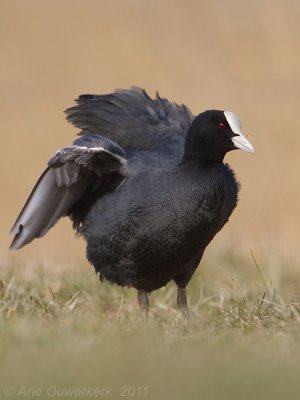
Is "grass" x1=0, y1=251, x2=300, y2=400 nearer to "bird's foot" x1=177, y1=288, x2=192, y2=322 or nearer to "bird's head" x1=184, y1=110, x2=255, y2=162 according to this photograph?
"bird's foot" x1=177, y1=288, x2=192, y2=322

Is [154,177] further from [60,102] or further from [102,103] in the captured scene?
[60,102]

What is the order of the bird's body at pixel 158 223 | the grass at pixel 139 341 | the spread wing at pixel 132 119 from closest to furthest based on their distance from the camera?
the grass at pixel 139 341 → the bird's body at pixel 158 223 → the spread wing at pixel 132 119

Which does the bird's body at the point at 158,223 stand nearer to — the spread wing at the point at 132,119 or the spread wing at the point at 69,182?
the spread wing at the point at 69,182

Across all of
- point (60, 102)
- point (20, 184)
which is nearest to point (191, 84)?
point (60, 102)

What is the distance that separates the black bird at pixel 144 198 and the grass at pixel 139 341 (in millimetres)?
334

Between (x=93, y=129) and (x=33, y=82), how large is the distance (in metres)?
7.77

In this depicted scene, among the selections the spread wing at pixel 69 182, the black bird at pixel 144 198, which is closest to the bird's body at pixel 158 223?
the black bird at pixel 144 198

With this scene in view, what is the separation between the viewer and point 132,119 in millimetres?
7555

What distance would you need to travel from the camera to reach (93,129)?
7656 millimetres

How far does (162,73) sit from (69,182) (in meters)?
7.93

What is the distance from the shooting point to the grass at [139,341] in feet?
14.6

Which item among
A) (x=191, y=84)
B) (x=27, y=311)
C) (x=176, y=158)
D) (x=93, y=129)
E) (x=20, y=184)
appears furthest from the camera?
(x=191, y=84)

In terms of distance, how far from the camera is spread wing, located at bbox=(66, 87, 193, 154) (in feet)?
24.5

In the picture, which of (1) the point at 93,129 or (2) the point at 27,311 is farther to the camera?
(1) the point at 93,129
